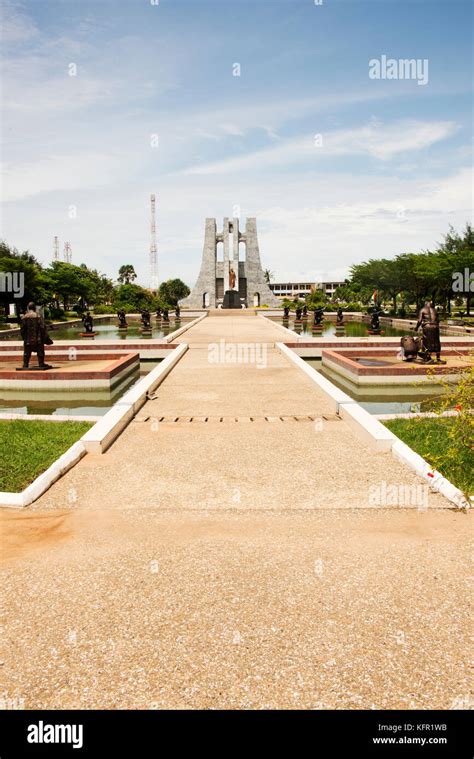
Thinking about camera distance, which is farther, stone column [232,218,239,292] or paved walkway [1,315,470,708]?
stone column [232,218,239,292]

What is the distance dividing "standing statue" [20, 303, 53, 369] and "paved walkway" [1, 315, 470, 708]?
821 cm

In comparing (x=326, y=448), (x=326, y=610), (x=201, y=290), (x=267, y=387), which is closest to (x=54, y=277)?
(x=201, y=290)

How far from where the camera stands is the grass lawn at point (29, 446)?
650cm

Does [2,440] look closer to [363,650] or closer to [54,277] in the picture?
[363,650]

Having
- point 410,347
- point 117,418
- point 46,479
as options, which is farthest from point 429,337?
point 46,479

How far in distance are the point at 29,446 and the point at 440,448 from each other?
6.19m

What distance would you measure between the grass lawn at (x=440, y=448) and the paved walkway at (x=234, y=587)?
1.89 ft

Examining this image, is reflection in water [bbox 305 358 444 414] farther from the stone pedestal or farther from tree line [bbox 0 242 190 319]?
the stone pedestal

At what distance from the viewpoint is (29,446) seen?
7.71 meters

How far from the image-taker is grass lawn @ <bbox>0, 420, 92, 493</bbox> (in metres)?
6.50

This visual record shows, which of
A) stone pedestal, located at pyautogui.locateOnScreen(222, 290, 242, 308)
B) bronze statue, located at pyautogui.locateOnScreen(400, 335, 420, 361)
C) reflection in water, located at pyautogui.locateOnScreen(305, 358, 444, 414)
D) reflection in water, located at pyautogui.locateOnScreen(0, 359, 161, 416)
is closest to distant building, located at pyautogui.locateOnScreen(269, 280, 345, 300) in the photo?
stone pedestal, located at pyautogui.locateOnScreen(222, 290, 242, 308)

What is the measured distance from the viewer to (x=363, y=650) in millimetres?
3467

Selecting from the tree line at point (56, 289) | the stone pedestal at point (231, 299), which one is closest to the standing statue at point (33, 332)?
the tree line at point (56, 289)

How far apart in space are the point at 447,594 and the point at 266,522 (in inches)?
75.6
